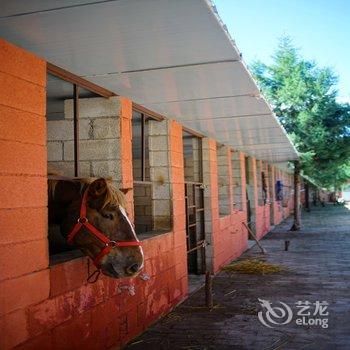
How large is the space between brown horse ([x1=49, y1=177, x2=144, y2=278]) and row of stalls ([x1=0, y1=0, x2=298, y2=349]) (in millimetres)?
323

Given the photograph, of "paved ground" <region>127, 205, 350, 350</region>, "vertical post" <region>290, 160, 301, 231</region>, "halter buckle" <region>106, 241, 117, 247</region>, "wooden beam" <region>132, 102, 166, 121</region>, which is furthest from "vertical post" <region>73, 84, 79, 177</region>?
"vertical post" <region>290, 160, 301, 231</region>

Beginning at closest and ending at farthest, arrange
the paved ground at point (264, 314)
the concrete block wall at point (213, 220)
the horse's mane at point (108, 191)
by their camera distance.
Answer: the horse's mane at point (108, 191), the paved ground at point (264, 314), the concrete block wall at point (213, 220)

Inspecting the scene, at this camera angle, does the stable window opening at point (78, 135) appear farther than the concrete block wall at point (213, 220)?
No

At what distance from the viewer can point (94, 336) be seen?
4.64 metres

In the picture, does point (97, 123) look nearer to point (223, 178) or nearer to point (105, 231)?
point (105, 231)

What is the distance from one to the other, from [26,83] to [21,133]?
1.56ft

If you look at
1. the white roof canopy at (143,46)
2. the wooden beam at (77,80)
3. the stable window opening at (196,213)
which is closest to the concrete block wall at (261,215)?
the stable window opening at (196,213)

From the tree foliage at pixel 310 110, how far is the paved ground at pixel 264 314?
724 centimetres

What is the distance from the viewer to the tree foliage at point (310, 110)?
17.8 m

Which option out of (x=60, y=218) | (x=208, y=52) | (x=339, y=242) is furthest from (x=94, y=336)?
(x=339, y=242)

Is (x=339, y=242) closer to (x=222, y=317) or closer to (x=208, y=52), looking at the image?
(x=222, y=317)

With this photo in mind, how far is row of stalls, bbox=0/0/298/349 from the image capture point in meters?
3.30

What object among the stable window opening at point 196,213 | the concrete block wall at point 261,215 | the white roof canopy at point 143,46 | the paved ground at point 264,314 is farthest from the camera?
the concrete block wall at point 261,215

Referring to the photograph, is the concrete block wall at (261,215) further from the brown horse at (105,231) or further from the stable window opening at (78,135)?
the brown horse at (105,231)
